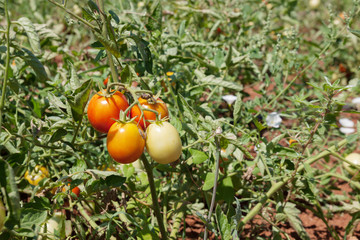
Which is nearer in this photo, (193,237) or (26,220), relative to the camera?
(26,220)

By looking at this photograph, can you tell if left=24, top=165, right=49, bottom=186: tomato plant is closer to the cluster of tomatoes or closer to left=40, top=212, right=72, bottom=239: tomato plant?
left=40, top=212, right=72, bottom=239: tomato plant

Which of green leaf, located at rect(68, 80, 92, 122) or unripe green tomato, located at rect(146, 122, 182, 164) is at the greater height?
green leaf, located at rect(68, 80, 92, 122)

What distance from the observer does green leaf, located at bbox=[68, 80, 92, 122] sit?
0.88 metres

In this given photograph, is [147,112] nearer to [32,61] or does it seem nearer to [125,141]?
[125,141]

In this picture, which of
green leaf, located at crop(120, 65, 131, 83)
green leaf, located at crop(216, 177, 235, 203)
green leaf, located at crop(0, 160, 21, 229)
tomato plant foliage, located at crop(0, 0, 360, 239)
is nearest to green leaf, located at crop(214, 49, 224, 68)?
tomato plant foliage, located at crop(0, 0, 360, 239)

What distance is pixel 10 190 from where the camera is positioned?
647mm

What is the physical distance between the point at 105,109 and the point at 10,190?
0.31 m

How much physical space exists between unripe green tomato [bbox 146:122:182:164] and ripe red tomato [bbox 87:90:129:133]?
0.32 feet

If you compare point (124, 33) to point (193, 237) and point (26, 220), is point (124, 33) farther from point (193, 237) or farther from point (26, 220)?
point (193, 237)

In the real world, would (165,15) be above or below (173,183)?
above

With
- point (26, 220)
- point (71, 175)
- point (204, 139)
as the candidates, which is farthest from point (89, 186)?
point (204, 139)

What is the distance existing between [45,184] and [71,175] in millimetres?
202

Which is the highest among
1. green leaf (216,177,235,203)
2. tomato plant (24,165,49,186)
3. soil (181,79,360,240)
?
green leaf (216,177,235,203)

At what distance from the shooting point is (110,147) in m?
0.87
